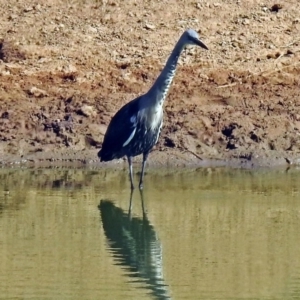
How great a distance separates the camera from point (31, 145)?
637 inches

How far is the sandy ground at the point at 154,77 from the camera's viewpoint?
16.2 meters

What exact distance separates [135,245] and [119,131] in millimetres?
3380

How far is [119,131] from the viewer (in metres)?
14.4

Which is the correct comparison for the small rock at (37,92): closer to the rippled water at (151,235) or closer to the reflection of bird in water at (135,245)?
the rippled water at (151,235)

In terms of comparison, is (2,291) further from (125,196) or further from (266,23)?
(266,23)

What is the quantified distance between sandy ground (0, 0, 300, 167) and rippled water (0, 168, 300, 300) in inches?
36.8

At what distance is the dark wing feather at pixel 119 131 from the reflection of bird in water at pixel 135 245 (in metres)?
1.38

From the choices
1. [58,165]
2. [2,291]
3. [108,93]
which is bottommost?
[2,291]

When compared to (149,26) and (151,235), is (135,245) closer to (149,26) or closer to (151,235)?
(151,235)

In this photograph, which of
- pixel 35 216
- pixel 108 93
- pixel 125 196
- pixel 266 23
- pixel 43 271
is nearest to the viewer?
pixel 43 271

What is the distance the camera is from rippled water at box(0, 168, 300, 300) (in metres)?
9.58

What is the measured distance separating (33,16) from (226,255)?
9226 millimetres

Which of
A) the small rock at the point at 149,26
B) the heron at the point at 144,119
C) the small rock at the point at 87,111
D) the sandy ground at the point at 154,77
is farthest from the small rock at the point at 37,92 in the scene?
the heron at the point at 144,119

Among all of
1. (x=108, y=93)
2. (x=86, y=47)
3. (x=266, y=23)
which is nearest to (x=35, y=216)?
(x=108, y=93)
